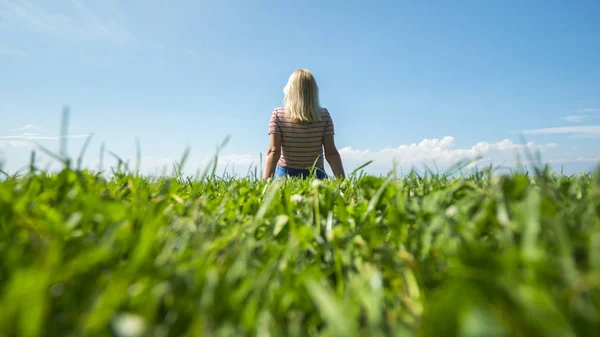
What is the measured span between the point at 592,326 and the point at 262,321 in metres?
0.56

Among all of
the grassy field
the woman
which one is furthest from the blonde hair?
the grassy field

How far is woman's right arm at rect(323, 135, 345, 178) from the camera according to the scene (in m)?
7.79

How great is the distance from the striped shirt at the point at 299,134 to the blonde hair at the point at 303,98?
13cm

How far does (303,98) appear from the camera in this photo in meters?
7.60

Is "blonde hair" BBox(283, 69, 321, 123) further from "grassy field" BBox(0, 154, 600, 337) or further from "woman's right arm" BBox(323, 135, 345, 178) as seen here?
"grassy field" BBox(0, 154, 600, 337)

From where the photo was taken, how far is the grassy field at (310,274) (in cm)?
68

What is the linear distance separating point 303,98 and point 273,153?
117cm

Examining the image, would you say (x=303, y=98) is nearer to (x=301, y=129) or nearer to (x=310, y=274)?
(x=301, y=129)

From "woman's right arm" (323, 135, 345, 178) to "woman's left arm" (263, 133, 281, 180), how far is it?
35.8 inches

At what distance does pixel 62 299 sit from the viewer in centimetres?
85

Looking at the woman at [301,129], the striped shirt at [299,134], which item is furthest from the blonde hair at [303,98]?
the striped shirt at [299,134]

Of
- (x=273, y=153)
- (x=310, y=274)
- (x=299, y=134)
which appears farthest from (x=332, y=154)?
(x=310, y=274)

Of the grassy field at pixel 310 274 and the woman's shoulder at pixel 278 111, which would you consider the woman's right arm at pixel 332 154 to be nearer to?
the woman's shoulder at pixel 278 111

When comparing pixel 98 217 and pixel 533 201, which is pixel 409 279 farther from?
pixel 98 217
